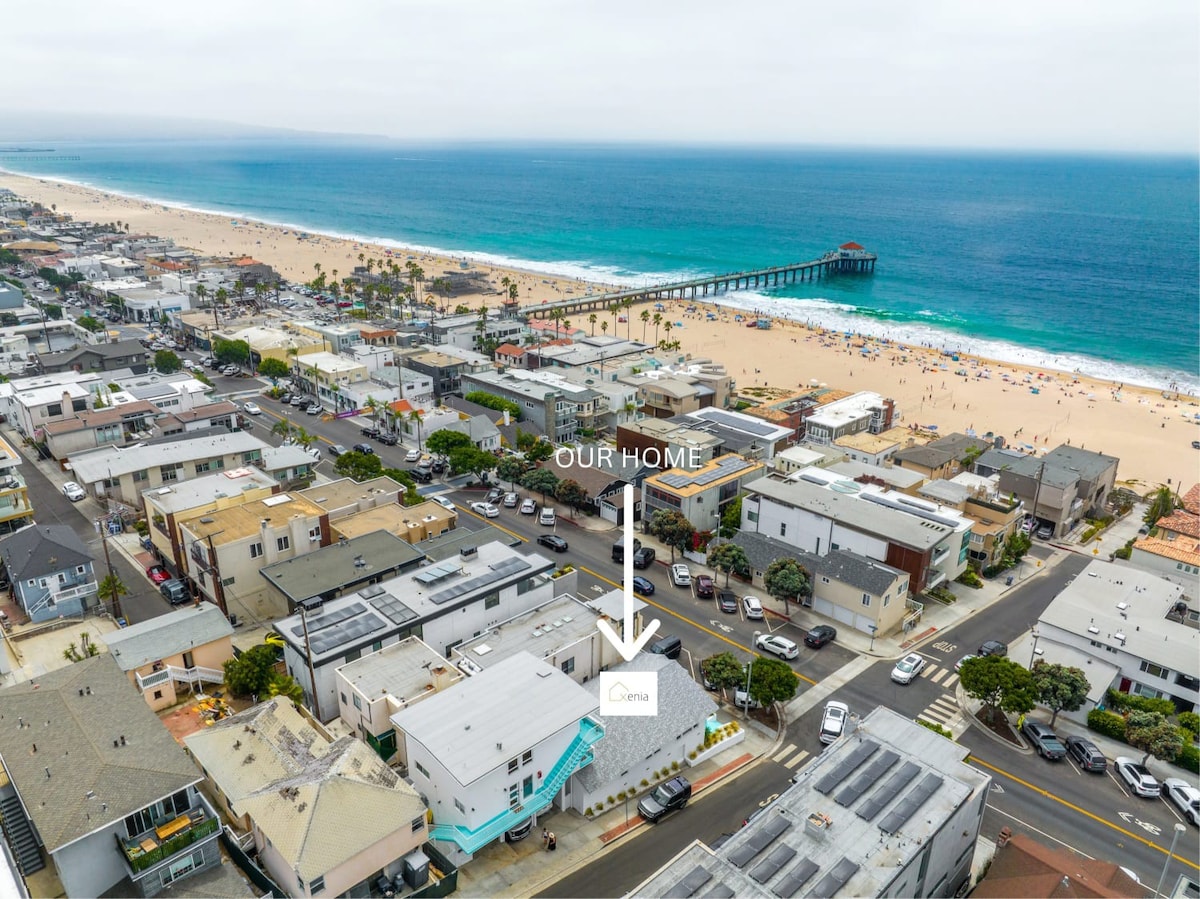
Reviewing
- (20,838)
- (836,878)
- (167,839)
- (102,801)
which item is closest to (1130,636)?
(836,878)

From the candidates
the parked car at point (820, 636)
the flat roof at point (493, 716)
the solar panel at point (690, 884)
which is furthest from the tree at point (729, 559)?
the solar panel at point (690, 884)

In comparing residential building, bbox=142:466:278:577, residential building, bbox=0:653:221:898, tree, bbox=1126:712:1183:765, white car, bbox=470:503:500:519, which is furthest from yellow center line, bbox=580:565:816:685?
residential building, bbox=0:653:221:898

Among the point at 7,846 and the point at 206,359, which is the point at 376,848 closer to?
the point at 7,846

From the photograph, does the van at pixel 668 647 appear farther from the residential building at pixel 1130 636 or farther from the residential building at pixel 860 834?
the residential building at pixel 1130 636

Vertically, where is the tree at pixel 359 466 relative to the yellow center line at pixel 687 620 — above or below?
above

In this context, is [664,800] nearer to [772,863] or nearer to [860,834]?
[772,863]

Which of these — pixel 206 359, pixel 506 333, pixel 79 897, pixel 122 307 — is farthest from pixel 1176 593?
pixel 122 307
